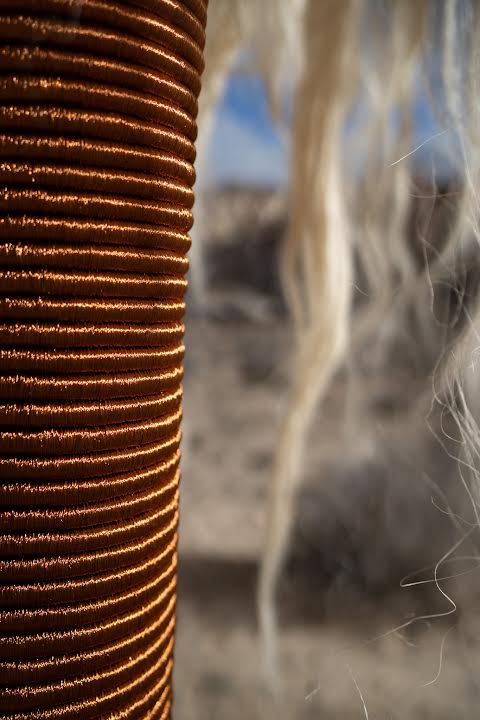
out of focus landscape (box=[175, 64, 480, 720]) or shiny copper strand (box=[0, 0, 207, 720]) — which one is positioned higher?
shiny copper strand (box=[0, 0, 207, 720])

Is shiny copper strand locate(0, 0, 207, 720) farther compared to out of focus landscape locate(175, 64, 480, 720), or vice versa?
out of focus landscape locate(175, 64, 480, 720)

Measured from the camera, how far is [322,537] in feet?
4.42

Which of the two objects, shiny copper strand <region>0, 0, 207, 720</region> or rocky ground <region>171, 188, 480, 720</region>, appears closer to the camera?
shiny copper strand <region>0, 0, 207, 720</region>

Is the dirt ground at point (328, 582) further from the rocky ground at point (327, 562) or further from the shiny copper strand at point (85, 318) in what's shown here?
the shiny copper strand at point (85, 318)

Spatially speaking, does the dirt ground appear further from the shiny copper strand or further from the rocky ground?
the shiny copper strand

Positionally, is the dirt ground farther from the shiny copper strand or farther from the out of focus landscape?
the shiny copper strand

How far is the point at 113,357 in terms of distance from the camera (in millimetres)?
246

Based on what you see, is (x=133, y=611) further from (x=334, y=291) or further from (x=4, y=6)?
(x=334, y=291)

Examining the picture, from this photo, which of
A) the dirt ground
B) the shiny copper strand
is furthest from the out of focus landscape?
the shiny copper strand

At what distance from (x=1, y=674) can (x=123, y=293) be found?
13 centimetres

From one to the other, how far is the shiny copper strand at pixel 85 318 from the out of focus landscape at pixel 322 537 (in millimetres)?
132

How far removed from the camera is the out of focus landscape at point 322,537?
0.87 meters

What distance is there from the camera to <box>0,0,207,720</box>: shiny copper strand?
8.9 inches

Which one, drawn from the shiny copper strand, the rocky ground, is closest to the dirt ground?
the rocky ground
